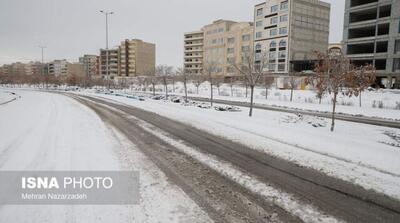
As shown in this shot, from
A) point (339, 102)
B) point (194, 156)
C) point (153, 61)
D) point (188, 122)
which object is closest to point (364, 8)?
point (339, 102)

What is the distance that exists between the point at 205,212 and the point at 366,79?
12778mm

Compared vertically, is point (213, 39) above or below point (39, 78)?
above

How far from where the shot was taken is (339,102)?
105 ft

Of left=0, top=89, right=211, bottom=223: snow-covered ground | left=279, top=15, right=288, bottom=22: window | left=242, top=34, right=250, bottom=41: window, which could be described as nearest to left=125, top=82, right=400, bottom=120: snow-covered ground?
left=0, top=89, right=211, bottom=223: snow-covered ground

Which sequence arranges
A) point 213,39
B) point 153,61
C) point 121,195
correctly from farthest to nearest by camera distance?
1. point 153,61
2. point 213,39
3. point 121,195

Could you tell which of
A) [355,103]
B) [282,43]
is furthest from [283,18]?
[355,103]

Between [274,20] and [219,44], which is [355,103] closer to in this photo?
[274,20]

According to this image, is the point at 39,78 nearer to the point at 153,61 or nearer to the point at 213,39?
the point at 153,61

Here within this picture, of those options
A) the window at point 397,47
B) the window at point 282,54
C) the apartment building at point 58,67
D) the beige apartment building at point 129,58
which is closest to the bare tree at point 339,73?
the window at point 397,47

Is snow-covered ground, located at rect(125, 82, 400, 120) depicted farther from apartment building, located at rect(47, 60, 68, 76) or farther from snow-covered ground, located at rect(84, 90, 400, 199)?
apartment building, located at rect(47, 60, 68, 76)

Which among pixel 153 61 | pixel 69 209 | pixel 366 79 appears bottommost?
pixel 69 209

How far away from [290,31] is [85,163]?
247ft

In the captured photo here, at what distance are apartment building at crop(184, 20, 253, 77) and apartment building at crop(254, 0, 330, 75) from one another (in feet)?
22.1

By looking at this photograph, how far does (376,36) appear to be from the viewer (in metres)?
53.5
